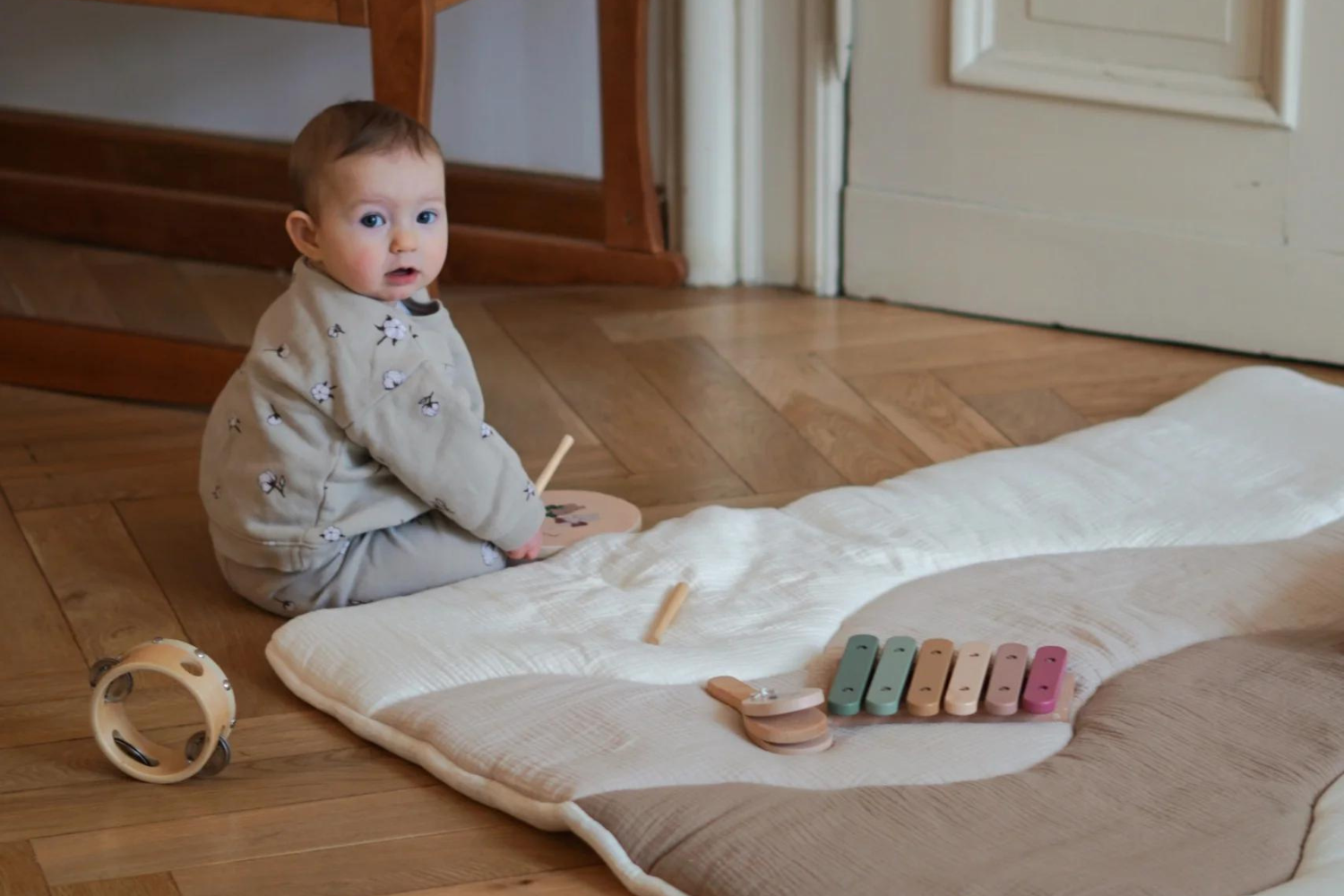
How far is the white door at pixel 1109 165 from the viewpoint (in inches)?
73.0

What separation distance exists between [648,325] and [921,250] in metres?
0.32

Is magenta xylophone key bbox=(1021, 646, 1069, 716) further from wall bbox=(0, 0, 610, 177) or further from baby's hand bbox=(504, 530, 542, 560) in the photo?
wall bbox=(0, 0, 610, 177)

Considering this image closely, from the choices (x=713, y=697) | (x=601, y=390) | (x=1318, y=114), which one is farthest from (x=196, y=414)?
(x=1318, y=114)

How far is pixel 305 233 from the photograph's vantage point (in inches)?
53.7

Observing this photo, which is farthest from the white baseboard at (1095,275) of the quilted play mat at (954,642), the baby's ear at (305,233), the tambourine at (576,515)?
the baby's ear at (305,233)

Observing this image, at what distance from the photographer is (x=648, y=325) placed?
6.73 ft

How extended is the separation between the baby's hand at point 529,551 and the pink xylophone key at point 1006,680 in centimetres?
37

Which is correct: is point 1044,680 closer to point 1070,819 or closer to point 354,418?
point 1070,819

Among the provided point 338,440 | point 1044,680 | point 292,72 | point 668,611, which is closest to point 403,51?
point 338,440

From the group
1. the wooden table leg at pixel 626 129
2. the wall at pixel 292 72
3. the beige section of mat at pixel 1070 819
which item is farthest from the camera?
the wall at pixel 292 72

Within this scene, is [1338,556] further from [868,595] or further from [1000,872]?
[1000,872]

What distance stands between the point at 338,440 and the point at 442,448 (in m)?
0.08

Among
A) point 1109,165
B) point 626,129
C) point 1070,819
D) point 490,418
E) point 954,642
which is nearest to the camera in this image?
point 1070,819

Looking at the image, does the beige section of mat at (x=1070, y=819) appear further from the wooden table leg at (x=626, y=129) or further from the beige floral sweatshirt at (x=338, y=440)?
the wooden table leg at (x=626, y=129)
